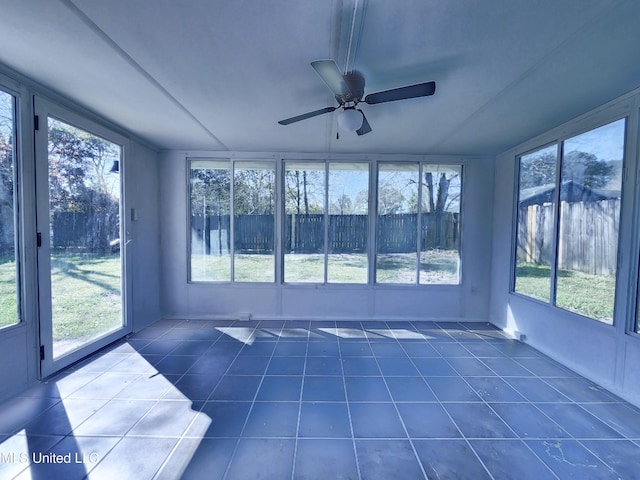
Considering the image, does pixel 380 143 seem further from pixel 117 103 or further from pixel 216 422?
pixel 216 422

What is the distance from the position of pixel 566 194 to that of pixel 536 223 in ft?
1.69

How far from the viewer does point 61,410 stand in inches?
79.3

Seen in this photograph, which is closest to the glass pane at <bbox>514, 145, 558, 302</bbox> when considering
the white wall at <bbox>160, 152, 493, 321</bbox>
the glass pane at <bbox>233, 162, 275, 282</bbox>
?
the white wall at <bbox>160, 152, 493, 321</bbox>

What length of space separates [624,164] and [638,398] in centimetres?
196

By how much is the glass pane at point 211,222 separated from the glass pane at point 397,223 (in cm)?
240

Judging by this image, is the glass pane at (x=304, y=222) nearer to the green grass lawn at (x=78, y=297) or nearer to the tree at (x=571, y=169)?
the green grass lawn at (x=78, y=297)

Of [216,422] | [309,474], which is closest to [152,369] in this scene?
[216,422]

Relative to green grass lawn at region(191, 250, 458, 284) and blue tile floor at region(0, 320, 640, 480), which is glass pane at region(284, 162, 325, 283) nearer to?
green grass lawn at region(191, 250, 458, 284)

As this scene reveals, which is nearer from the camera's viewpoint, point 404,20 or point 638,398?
point 404,20

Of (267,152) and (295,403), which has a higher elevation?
(267,152)

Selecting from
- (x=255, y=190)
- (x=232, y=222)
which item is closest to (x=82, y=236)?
(x=232, y=222)

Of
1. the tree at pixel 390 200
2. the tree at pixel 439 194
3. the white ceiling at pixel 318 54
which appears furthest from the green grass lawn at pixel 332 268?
the white ceiling at pixel 318 54

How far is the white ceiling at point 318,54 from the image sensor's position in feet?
4.80

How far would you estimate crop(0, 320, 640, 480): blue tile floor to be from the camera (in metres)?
1.58
